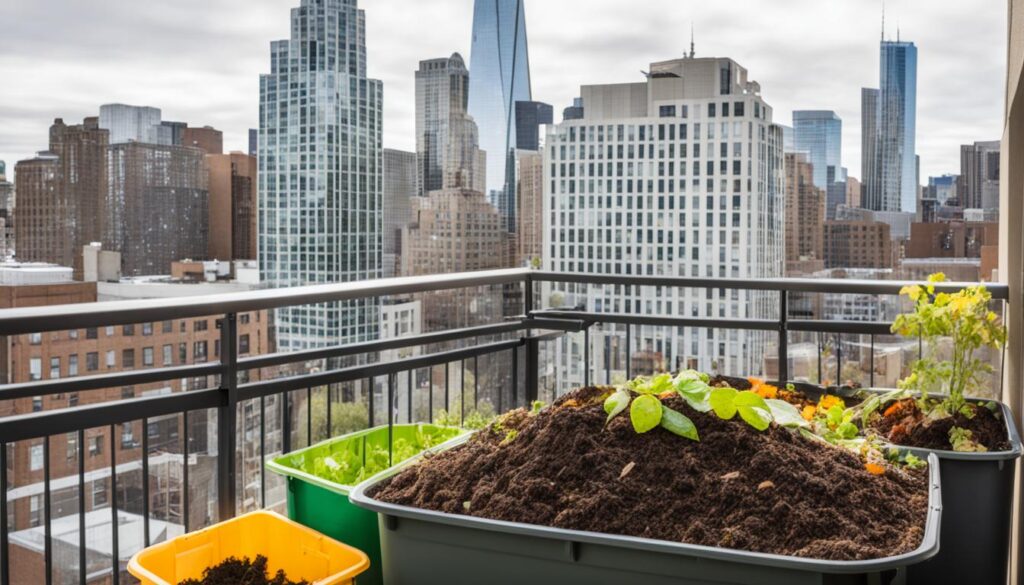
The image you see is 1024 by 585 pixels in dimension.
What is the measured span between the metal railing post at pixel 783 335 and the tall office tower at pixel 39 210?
5979 mm

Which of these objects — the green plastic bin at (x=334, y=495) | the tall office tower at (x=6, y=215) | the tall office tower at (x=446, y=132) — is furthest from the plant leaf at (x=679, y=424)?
the tall office tower at (x=446, y=132)

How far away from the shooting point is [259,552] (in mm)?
1628

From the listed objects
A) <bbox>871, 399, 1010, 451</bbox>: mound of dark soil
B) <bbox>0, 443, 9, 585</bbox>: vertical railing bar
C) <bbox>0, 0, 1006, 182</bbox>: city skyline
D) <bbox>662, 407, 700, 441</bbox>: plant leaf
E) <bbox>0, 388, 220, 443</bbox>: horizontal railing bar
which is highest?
<bbox>0, 0, 1006, 182</bbox>: city skyline

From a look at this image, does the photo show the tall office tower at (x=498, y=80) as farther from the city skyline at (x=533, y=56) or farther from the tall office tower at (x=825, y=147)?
the tall office tower at (x=825, y=147)

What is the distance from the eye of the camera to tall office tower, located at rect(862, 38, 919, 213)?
6.02 metres

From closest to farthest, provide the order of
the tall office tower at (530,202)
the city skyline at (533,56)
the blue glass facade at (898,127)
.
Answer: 1. the blue glass facade at (898,127)
2. the city skyline at (533,56)
3. the tall office tower at (530,202)

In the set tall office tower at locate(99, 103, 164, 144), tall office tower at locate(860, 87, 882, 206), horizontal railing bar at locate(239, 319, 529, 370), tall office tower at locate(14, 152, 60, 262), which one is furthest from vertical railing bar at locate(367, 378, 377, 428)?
tall office tower at locate(99, 103, 164, 144)

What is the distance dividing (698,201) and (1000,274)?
593 cm

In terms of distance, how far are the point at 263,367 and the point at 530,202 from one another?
685cm

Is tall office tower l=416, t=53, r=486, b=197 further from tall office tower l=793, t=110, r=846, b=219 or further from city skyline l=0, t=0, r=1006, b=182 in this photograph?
tall office tower l=793, t=110, r=846, b=219

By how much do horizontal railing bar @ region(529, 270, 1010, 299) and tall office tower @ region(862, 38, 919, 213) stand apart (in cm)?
344

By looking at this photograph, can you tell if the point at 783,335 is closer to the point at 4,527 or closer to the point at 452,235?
the point at 4,527

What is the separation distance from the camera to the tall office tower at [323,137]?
963cm

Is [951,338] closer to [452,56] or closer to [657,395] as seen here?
[657,395]
